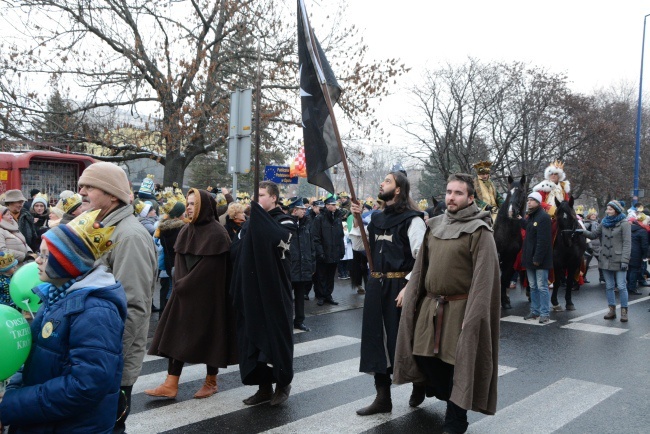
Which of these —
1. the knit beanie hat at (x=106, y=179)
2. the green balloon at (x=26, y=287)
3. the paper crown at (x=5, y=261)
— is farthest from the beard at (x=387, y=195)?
the paper crown at (x=5, y=261)

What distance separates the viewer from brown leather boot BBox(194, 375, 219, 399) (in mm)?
5609

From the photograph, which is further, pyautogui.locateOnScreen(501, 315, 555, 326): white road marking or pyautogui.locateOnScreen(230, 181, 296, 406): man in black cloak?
pyautogui.locateOnScreen(501, 315, 555, 326): white road marking

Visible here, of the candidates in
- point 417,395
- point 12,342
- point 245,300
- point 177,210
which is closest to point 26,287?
point 12,342

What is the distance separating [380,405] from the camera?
17.1 ft

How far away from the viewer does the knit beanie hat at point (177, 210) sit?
331 inches

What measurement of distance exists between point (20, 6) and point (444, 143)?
1745cm

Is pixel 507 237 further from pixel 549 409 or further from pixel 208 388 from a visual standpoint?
pixel 208 388

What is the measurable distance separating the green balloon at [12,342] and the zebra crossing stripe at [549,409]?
3812 mm

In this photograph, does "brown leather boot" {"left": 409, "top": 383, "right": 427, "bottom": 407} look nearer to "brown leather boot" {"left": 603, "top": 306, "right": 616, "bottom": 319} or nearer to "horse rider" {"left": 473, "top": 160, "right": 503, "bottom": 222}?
"brown leather boot" {"left": 603, "top": 306, "right": 616, "bottom": 319}

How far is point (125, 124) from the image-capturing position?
20.1 metres

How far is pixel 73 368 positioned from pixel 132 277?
1.50 metres

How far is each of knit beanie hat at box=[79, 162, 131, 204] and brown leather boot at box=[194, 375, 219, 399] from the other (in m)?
2.64

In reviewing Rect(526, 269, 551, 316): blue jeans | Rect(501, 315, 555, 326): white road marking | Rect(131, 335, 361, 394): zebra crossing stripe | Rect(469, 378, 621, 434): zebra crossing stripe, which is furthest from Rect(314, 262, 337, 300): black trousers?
Rect(469, 378, 621, 434): zebra crossing stripe

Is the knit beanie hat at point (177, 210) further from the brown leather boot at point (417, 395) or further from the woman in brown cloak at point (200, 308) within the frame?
the brown leather boot at point (417, 395)
